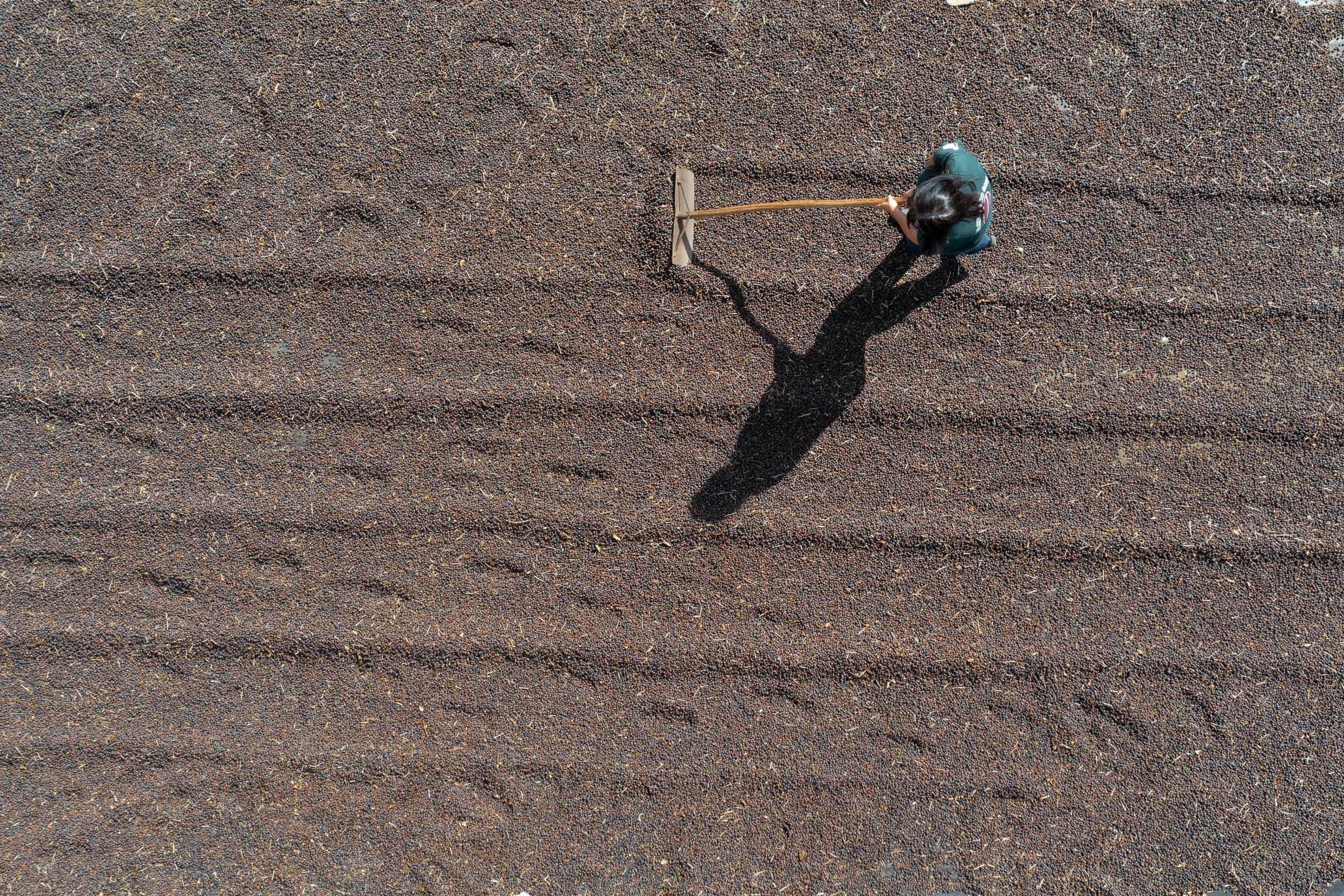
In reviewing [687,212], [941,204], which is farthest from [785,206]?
[941,204]

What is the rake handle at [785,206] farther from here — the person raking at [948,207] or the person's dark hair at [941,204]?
the person's dark hair at [941,204]

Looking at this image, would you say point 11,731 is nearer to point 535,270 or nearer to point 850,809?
point 535,270

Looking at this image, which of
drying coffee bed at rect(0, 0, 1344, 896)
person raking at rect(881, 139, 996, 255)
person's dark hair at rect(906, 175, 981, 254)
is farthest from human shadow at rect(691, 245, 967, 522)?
person's dark hair at rect(906, 175, 981, 254)

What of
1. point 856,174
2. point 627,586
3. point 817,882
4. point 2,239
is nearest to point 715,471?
point 627,586

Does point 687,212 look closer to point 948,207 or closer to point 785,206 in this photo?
point 785,206

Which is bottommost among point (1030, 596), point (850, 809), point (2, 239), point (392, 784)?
point (392, 784)

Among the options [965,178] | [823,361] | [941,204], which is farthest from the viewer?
[823,361]

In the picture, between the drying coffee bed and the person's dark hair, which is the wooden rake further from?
the person's dark hair
